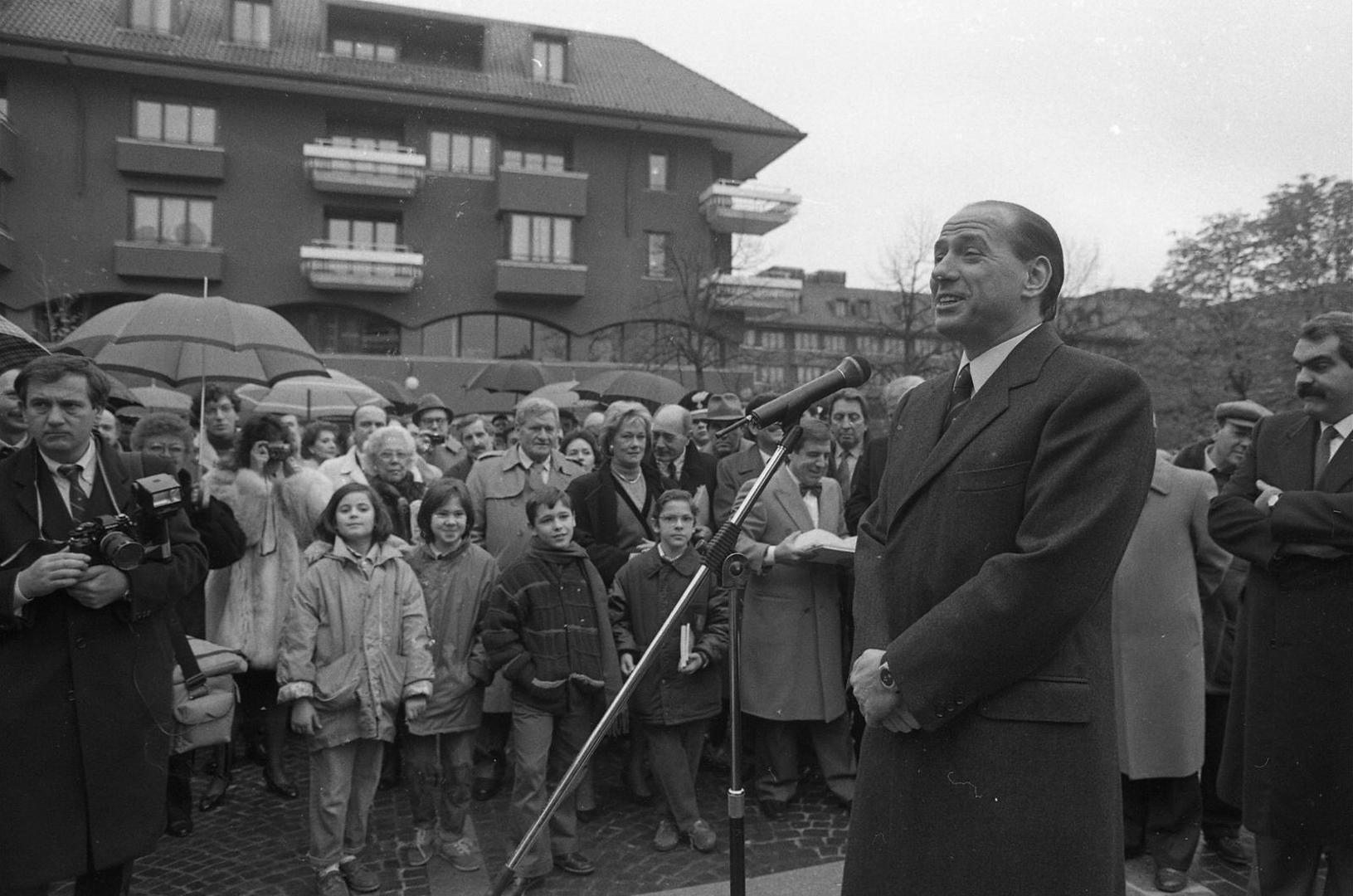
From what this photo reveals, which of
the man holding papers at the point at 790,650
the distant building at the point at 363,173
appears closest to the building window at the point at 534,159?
the distant building at the point at 363,173

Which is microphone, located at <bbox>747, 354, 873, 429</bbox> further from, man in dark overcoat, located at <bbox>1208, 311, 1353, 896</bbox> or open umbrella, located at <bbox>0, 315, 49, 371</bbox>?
open umbrella, located at <bbox>0, 315, 49, 371</bbox>

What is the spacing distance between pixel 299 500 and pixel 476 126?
23.3 m

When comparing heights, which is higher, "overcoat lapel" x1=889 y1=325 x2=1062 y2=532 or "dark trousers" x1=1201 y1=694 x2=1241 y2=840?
"overcoat lapel" x1=889 y1=325 x2=1062 y2=532

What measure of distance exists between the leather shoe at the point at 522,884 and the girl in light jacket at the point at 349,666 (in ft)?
2.21

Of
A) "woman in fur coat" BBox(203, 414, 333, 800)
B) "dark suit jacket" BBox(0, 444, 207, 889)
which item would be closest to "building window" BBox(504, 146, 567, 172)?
"woman in fur coat" BBox(203, 414, 333, 800)

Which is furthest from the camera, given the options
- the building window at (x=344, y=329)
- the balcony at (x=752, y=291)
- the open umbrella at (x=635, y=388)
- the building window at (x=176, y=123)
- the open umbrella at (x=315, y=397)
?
the balcony at (x=752, y=291)

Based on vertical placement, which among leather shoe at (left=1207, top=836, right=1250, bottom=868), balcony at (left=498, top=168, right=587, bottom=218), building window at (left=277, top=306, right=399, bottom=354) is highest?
balcony at (left=498, top=168, right=587, bottom=218)

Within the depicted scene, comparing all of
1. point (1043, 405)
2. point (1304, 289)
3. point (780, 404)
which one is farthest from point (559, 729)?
point (1304, 289)

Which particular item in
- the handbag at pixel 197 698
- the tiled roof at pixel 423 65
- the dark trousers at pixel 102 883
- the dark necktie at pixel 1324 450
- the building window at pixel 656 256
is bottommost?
the dark trousers at pixel 102 883

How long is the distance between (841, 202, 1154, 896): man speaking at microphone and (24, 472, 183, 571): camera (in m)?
2.40

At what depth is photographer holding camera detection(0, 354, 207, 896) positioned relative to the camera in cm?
319

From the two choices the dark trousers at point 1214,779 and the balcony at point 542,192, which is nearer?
the dark trousers at point 1214,779

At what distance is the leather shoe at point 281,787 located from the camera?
5578 millimetres

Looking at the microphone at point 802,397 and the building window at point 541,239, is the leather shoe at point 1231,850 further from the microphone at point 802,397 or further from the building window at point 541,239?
the building window at point 541,239
